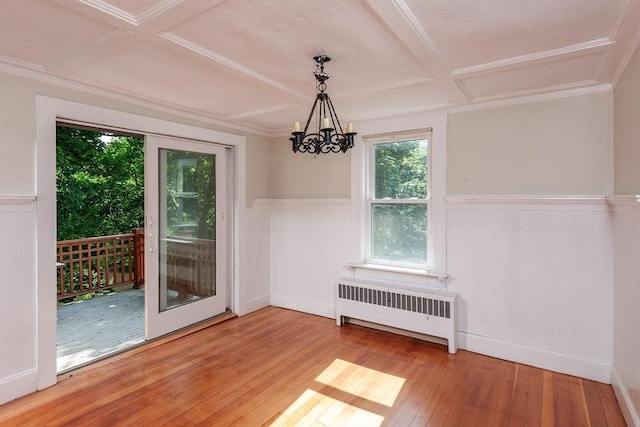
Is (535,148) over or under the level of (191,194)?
over

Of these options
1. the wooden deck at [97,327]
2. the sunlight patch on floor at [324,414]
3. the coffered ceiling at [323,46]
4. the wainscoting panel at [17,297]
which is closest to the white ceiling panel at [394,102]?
the coffered ceiling at [323,46]

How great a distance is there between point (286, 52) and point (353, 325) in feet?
9.54

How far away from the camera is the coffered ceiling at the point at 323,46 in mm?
1611

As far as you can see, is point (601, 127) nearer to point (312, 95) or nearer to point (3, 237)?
point (312, 95)

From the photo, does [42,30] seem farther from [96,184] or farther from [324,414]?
[96,184]

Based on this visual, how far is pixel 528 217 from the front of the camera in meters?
2.90

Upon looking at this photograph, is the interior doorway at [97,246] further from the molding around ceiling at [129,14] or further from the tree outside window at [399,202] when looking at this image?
the tree outside window at [399,202]

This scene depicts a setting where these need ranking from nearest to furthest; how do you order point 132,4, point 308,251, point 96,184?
point 132,4 → point 308,251 → point 96,184

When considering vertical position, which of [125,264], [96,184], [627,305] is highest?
[96,184]

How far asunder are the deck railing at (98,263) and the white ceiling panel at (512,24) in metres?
5.29

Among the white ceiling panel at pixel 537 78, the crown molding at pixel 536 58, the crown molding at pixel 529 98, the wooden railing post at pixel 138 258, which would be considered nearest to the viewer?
the crown molding at pixel 536 58

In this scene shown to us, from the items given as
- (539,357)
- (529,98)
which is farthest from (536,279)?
(529,98)

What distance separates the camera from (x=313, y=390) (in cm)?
252

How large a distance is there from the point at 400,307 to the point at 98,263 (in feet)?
15.3
